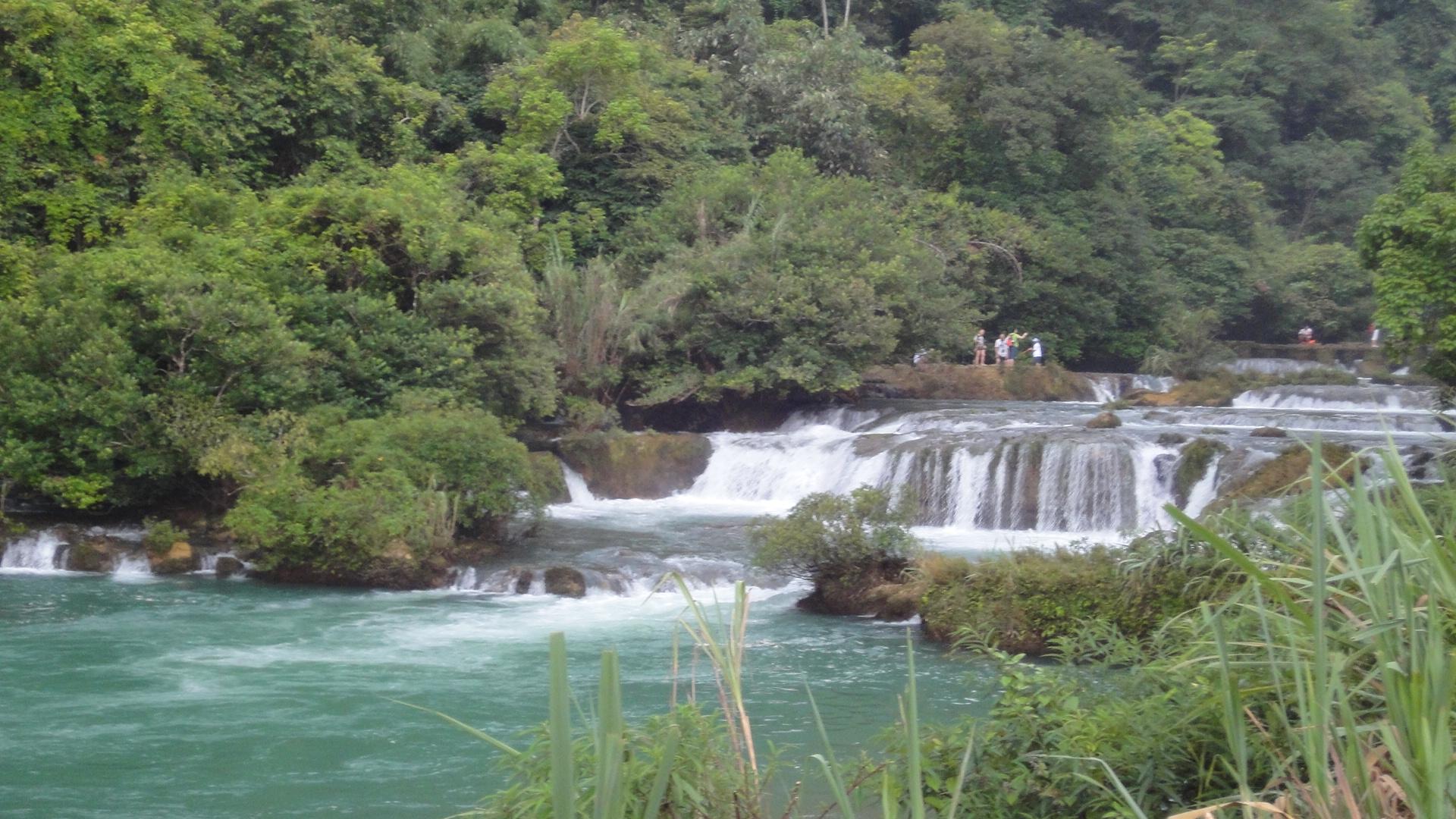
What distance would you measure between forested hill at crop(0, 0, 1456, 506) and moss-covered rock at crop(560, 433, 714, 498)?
1.01 meters

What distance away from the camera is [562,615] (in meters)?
12.8

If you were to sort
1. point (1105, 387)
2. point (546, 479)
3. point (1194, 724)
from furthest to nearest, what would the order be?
point (1105, 387)
point (546, 479)
point (1194, 724)

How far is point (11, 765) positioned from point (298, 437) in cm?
759

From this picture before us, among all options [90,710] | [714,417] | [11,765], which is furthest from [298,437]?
[714,417]

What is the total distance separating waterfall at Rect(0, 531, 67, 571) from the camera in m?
14.7

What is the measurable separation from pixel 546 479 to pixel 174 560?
486 centimetres

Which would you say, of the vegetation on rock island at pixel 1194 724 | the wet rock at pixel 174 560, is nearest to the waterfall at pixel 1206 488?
the vegetation on rock island at pixel 1194 724

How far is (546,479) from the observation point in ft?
58.3

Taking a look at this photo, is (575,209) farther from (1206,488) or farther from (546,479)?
(1206,488)

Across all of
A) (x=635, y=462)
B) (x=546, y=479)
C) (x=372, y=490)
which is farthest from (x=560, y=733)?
(x=635, y=462)

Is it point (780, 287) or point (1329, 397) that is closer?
point (780, 287)

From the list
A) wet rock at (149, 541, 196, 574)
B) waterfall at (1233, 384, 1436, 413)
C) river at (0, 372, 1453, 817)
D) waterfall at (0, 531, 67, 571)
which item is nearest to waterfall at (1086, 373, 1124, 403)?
waterfall at (1233, 384, 1436, 413)

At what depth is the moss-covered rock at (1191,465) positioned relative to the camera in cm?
1717

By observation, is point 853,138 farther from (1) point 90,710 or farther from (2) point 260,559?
(1) point 90,710
